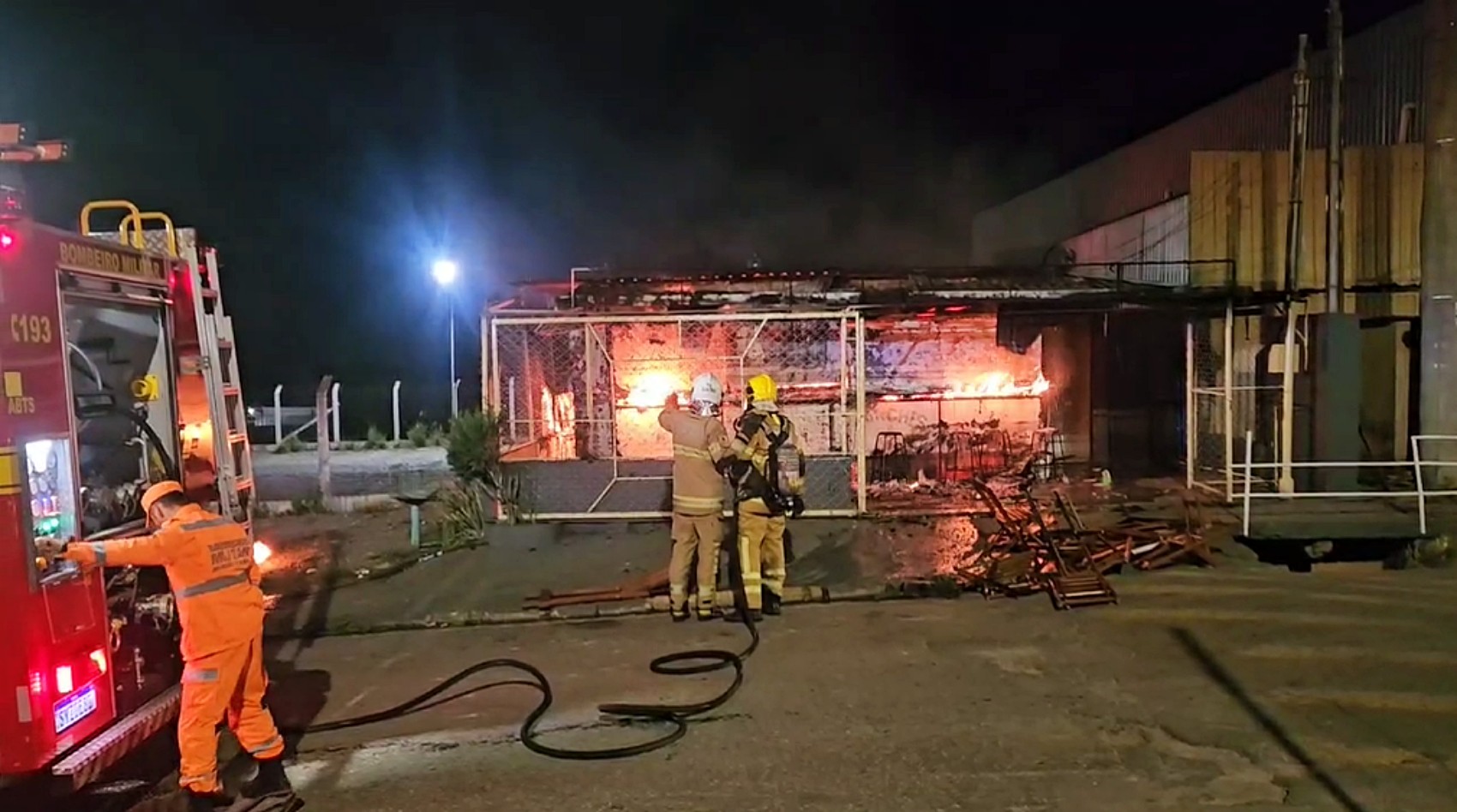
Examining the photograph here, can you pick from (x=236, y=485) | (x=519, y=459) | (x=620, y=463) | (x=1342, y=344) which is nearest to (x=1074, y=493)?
(x=1342, y=344)

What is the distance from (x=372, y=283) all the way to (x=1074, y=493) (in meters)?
51.1

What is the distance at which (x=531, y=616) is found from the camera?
914cm

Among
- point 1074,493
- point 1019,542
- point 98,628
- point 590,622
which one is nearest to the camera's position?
point 98,628

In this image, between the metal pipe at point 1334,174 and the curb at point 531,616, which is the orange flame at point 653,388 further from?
the metal pipe at point 1334,174

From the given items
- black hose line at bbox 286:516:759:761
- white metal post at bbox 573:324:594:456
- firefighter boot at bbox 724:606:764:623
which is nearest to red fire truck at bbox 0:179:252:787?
black hose line at bbox 286:516:759:761

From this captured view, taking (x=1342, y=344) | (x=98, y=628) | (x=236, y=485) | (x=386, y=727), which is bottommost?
(x=386, y=727)

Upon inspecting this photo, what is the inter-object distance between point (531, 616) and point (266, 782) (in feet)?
13.3

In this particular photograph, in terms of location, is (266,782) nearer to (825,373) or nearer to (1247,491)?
(1247,491)

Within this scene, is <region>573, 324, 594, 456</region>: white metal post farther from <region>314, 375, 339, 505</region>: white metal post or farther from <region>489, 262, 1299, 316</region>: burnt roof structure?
<region>314, 375, 339, 505</region>: white metal post

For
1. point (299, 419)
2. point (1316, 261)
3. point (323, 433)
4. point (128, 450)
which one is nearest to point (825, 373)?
point (1316, 261)

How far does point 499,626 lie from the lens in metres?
8.98

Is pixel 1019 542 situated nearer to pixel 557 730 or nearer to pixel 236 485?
pixel 557 730

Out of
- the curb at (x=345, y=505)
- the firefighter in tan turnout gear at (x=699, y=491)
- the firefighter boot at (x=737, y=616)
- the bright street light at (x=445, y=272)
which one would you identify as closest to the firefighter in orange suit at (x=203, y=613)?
the firefighter in tan turnout gear at (x=699, y=491)

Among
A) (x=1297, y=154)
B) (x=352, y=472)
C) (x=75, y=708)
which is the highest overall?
(x=1297, y=154)
